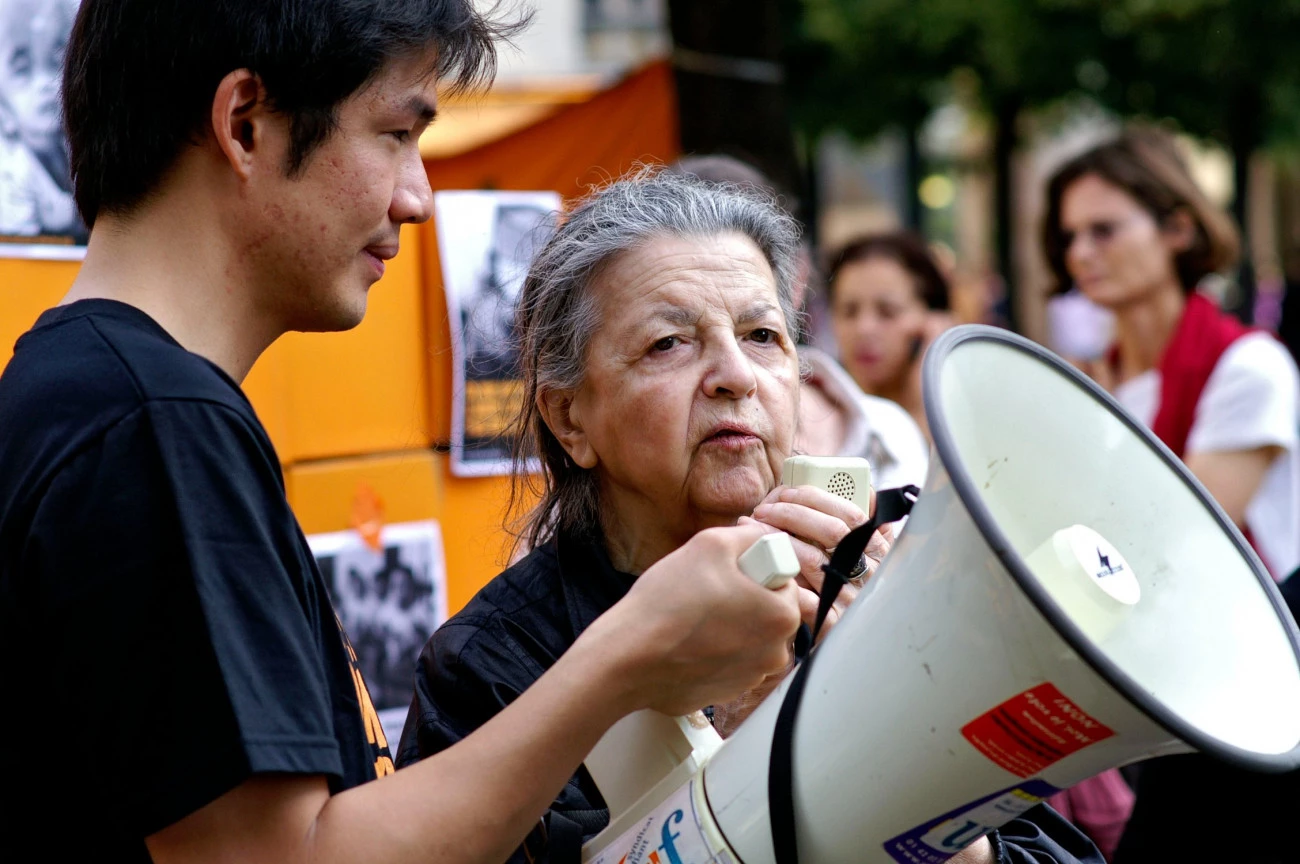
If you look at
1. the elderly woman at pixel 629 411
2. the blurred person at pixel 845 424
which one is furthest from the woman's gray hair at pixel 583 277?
the blurred person at pixel 845 424

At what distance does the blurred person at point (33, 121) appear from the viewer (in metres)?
2.34

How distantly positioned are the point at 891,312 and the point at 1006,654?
3747mm

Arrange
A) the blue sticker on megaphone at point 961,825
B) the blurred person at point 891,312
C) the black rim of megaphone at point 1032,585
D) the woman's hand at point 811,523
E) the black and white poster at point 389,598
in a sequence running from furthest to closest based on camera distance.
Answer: the blurred person at point 891,312 < the black and white poster at point 389,598 < the woman's hand at point 811,523 < the blue sticker on megaphone at point 961,825 < the black rim of megaphone at point 1032,585

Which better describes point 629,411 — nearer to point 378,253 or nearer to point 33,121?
point 378,253

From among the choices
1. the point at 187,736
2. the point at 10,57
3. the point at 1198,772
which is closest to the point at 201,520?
the point at 187,736

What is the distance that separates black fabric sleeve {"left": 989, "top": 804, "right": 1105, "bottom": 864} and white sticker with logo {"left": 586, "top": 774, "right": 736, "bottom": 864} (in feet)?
1.53

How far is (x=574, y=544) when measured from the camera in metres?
2.06

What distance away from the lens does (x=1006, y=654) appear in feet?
4.00

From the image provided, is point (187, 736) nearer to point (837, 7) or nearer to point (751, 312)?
point (751, 312)

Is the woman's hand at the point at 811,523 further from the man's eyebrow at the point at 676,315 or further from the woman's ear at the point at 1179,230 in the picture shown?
the woman's ear at the point at 1179,230

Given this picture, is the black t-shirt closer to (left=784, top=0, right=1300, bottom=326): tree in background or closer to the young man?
the young man

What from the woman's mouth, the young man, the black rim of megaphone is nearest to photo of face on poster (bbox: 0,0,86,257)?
the young man

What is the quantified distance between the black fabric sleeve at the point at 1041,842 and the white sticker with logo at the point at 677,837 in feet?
1.53

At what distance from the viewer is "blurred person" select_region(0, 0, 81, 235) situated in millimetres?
2340
